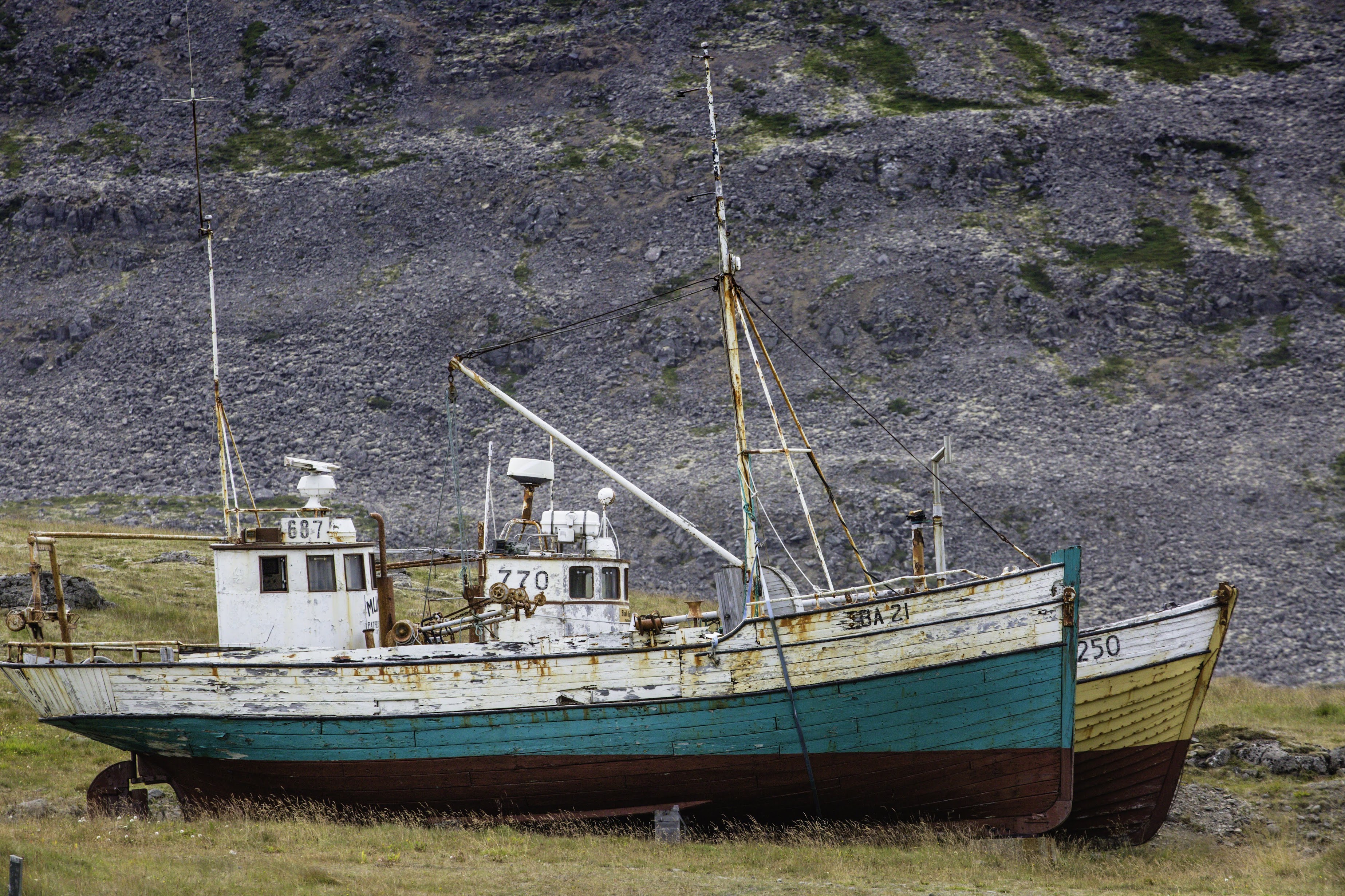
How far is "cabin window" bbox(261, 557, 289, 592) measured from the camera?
20391 mm

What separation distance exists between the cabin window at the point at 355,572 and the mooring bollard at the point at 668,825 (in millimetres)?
6455

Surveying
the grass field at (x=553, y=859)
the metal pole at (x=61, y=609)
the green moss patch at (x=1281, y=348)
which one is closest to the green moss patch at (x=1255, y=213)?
the green moss patch at (x=1281, y=348)

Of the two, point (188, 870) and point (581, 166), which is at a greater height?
point (581, 166)

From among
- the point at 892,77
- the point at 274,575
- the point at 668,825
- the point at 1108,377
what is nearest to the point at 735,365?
the point at 668,825

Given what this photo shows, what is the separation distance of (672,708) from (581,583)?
4.91m

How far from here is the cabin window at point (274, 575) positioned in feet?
66.9

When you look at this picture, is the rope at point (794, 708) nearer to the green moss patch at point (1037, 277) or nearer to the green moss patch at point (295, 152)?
the green moss patch at point (1037, 277)

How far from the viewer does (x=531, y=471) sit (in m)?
22.7

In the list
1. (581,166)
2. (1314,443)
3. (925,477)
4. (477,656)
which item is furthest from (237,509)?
(581,166)

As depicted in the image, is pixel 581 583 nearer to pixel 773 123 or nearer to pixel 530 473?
pixel 530 473

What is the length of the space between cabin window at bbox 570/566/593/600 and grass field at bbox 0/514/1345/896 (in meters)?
4.97

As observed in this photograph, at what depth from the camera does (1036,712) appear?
1748cm

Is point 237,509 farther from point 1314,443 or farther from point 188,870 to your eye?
point 1314,443

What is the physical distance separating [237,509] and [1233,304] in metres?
56.9
